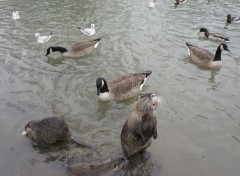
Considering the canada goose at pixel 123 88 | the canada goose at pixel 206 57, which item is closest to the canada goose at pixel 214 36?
the canada goose at pixel 206 57

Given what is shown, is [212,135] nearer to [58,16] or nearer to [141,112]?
[141,112]

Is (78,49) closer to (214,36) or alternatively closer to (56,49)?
(56,49)

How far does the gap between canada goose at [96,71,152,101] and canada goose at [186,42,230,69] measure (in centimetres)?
325

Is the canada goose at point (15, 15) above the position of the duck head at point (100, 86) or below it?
above

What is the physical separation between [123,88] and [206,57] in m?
4.21

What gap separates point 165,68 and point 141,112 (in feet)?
17.9

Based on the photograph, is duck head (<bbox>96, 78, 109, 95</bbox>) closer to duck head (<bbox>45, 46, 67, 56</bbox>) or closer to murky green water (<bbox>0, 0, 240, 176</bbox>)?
murky green water (<bbox>0, 0, 240, 176</bbox>)

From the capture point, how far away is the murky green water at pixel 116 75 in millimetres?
7461

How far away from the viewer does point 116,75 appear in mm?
11383

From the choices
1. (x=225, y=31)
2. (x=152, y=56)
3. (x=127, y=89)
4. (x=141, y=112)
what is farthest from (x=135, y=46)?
(x=141, y=112)

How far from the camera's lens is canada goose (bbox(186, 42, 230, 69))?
1210 centimetres

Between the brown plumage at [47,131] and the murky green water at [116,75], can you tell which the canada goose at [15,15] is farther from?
the brown plumage at [47,131]

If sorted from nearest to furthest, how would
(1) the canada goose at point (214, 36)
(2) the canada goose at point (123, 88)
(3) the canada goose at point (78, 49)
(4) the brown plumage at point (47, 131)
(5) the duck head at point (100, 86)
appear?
(4) the brown plumage at point (47, 131) < (5) the duck head at point (100, 86) < (2) the canada goose at point (123, 88) < (3) the canada goose at point (78, 49) < (1) the canada goose at point (214, 36)

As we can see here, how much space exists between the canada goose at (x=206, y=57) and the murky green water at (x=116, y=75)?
32 centimetres
